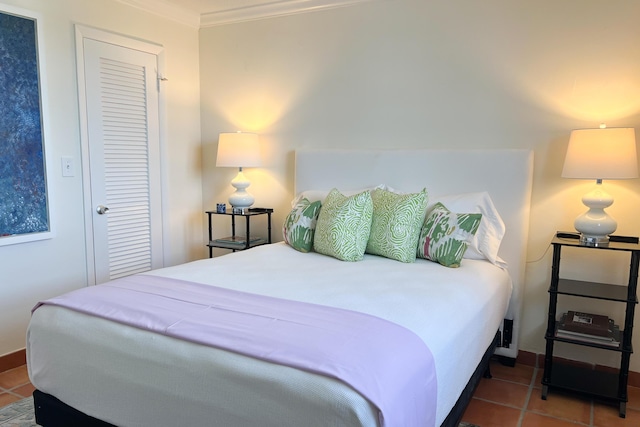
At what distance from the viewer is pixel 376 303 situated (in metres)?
1.79

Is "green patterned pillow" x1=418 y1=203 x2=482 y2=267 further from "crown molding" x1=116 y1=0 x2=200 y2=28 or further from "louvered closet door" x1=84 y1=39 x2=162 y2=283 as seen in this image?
"crown molding" x1=116 y1=0 x2=200 y2=28

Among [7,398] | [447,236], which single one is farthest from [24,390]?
[447,236]

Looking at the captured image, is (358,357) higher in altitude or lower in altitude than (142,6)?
lower

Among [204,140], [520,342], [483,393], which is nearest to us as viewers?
[483,393]

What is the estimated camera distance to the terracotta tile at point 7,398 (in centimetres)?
236

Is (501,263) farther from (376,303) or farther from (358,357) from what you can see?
(358,357)

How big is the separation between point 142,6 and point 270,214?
1793 mm

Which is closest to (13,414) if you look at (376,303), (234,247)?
(234,247)

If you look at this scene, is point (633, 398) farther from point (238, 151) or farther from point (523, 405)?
point (238, 151)

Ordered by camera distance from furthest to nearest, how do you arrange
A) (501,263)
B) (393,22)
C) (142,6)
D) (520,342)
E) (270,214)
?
(270,214) → (142,6) → (393,22) → (520,342) → (501,263)

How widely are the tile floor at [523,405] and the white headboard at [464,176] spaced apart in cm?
28

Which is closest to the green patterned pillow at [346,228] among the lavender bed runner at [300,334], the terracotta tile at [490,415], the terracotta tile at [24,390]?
the lavender bed runner at [300,334]

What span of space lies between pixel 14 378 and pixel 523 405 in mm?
2822

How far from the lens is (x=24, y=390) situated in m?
2.49
